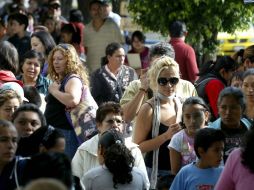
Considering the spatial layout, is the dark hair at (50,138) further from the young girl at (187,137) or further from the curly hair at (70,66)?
the curly hair at (70,66)

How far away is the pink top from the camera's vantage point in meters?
7.89

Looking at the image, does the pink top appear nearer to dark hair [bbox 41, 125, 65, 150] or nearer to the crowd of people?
the crowd of people

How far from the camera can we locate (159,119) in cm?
1095

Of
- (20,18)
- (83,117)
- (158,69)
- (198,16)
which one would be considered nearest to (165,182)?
(158,69)

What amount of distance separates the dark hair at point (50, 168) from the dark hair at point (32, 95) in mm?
4665

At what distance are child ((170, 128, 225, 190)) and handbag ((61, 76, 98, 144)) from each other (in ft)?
7.76

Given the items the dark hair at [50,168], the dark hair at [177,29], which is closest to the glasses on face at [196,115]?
the dark hair at [50,168]

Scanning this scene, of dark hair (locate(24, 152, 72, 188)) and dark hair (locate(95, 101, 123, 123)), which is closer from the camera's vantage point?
dark hair (locate(24, 152, 72, 188))

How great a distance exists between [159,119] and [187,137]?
74cm

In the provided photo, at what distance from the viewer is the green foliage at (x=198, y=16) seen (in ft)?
56.1

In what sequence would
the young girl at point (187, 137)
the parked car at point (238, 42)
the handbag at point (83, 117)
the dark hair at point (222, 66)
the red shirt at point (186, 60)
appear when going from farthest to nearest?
the parked car at point (238, 42) → the red shirt at point (186, 60) → the dark hair at point (222, 66) → the handbag at point (83, 117) → the young girl at point (187, 137)

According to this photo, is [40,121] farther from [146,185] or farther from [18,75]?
[18,75]

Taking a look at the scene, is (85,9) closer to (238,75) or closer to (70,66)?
(238,75)

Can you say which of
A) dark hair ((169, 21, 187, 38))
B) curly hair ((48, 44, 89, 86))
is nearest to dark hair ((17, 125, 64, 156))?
curly hair ((48, 44, 89, 86))
